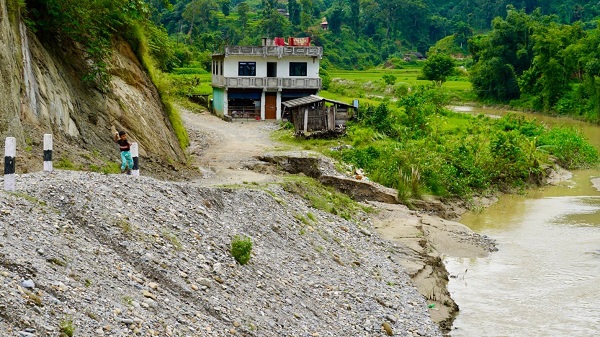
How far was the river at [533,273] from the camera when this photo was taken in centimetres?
2012

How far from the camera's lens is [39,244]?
492 inches

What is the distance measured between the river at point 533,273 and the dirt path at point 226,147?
763 cm

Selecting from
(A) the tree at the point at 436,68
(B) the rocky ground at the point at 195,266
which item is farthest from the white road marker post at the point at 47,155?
(A) the tree at the point at 436,68

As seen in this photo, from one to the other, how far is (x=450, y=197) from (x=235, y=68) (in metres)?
26.0

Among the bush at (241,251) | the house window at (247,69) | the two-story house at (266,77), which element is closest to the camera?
the bush at (241,251)

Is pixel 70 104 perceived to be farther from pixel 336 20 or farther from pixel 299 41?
pixel 336 20

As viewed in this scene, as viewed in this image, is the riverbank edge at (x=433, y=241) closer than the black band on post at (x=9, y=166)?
No

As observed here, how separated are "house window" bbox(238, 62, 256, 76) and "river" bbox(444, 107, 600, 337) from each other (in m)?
25.2

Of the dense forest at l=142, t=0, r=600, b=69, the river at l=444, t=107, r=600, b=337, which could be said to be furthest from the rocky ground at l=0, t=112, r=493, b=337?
the dense forest at l=142, t=0, r=600, b=69

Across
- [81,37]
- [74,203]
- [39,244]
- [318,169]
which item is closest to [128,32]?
[81,37]

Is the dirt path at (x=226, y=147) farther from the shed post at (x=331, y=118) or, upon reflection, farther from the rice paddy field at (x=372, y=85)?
the rice paddy field at (x=372, y=85)

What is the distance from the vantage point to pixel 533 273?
80.9 ft

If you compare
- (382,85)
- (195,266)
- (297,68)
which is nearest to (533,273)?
(195,266)

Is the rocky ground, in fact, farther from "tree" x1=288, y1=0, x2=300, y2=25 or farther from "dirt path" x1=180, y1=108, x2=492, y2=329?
"tree" x1=288, y1=0, x2=300, y2=25
